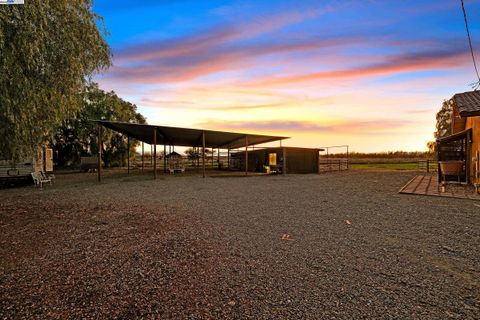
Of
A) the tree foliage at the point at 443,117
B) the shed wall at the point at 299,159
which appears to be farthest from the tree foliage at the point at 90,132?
the tree foliage at the point at 443,117

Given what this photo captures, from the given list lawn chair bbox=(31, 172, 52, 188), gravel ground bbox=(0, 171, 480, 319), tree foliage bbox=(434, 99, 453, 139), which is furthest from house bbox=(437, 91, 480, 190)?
tree foliage bbox=(434, 99, 453, 139)

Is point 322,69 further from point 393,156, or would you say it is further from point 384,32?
point 393,156

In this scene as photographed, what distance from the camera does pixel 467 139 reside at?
39.1 ft

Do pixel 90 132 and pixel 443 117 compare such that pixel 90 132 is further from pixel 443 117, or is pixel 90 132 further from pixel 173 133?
pixel 443 117

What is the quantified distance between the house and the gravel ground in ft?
13.1

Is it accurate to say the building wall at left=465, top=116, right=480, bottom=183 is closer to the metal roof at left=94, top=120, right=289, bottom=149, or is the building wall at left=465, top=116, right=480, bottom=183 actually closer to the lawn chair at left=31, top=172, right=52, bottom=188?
the metal roof at left=94, top=120, right=289, bottom=149

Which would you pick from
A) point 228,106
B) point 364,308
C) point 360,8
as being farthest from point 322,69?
point 364,308

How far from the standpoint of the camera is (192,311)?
229cm

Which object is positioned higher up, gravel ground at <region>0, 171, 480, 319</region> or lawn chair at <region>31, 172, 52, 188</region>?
lawn chair at <region>31, 172, 52, 188</region>

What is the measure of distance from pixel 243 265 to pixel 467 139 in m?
13.4

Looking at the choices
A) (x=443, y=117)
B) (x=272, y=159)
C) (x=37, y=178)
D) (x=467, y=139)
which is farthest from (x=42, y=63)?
(x=443, y=117)

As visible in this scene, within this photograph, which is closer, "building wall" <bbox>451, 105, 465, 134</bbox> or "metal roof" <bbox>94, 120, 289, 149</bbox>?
"building wall" <bbox>451, 105, 465, 134</bbox>

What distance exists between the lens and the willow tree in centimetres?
436

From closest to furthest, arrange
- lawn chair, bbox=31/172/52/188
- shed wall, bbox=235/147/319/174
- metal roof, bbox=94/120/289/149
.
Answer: lawn chair, bbox=31/172/52/188, metal roof, bbox=94/120/289/149, shed wall, bbox=235/147/319/174
